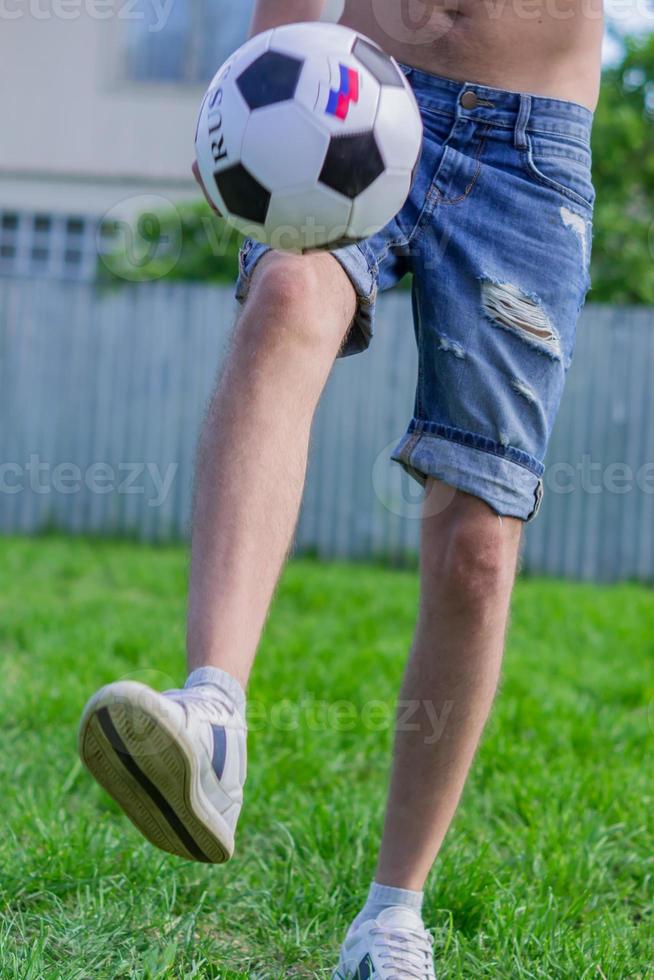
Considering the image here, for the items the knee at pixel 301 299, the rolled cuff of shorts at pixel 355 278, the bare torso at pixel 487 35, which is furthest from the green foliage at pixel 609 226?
the knee at pixel 301 299

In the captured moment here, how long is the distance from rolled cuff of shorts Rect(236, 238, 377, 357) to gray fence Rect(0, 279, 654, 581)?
5669 mm

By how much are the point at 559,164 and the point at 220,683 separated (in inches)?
39.6

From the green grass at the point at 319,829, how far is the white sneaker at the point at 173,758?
394mm

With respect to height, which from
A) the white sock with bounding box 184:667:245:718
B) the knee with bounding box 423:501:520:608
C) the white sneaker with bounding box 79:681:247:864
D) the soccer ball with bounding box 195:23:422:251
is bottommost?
the white sneaker with bounding box 79:681:247:864

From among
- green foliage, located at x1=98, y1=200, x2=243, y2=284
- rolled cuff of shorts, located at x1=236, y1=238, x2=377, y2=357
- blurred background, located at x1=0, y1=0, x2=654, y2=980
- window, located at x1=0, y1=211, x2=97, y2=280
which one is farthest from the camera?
window, located at x1=0, y1=211, x2=97, y2=280

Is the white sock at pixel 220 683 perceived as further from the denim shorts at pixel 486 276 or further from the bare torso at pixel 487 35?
the bare torso at pixel 487 35

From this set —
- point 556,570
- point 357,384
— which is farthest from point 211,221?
point 556,570

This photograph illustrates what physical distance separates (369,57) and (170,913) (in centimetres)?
142

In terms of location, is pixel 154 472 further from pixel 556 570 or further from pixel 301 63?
pixel 301 63

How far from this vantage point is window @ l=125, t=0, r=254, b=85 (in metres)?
10.9

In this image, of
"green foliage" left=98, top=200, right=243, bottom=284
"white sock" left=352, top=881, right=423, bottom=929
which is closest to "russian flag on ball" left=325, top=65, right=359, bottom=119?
"white sock" left=352, top=881, right=423, bottom=929

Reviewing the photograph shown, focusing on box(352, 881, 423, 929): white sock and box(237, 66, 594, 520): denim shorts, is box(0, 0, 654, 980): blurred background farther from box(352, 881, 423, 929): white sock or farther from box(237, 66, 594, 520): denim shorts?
box(237, 66, 594, 520): denim shorts

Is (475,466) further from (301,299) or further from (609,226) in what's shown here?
(609,226)

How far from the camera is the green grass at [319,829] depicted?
1.76 meters
